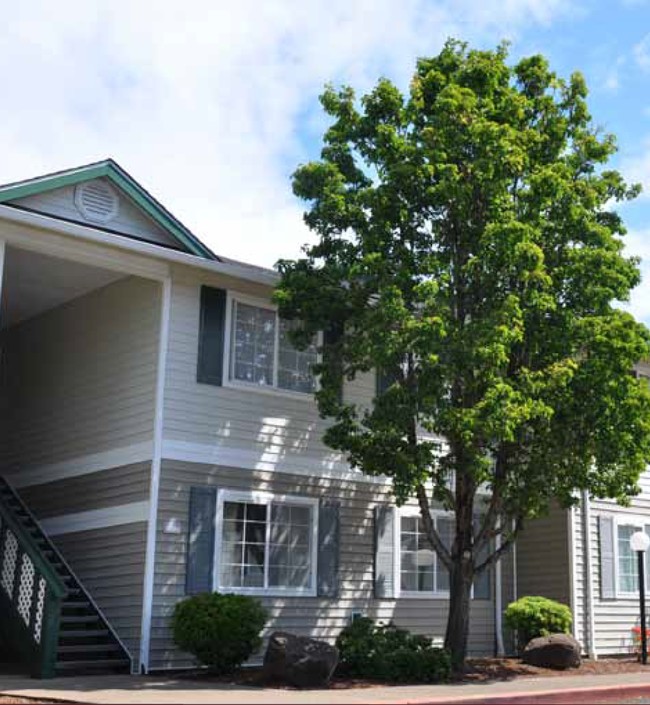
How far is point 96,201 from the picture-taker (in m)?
15.2

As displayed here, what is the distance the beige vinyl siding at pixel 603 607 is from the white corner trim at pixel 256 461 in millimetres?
4702

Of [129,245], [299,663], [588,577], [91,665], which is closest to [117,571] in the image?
[91,665]

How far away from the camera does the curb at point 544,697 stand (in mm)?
11204

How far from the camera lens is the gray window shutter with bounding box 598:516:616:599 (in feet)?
64.3

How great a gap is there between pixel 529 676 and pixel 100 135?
982 cm

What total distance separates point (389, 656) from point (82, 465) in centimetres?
576

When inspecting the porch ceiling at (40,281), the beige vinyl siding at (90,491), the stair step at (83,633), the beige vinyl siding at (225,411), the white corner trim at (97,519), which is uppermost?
the porch ceiling at (40,281)

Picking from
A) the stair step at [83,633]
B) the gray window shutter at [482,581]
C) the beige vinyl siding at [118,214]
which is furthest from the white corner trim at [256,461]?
the beige vinyl siding at [118,214]

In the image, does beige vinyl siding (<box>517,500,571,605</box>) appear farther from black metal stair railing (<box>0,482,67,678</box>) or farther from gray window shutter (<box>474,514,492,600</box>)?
black metal stair railing (<box>0,482,67,678</box>)

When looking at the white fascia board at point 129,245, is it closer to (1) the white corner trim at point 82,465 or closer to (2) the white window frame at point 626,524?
(1) the white corner trim at point 82,465

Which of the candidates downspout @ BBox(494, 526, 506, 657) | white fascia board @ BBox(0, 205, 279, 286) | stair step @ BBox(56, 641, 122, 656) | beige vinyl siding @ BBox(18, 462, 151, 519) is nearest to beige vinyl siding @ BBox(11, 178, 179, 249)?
white fascia board @ BBox(0, 205, 279, 286)

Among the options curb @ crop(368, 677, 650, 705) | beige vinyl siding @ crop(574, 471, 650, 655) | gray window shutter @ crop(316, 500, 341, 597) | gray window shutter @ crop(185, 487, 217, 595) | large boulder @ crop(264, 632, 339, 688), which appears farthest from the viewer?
beige vinyl siding @ crop(574, 471, 650, 655)

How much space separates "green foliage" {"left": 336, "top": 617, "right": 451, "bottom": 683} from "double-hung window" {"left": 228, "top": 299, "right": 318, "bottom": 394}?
3.85 meters

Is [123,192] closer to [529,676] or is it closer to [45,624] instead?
[45,624]
